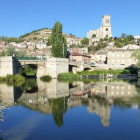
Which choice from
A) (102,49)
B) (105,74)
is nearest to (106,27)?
(102,49)

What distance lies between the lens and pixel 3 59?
3750cm

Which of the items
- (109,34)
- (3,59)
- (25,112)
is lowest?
(25,112)

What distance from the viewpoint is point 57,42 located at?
49.4 m

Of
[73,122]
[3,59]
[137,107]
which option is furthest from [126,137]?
[3,59]

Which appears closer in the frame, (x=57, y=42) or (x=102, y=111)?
(x=102, y=111)

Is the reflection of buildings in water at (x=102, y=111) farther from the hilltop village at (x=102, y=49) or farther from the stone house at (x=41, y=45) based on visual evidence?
the stone house at (x=41, y=45)

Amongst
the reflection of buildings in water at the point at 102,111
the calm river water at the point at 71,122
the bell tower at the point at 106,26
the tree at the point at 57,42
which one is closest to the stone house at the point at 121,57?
the tree at the point at 57,42

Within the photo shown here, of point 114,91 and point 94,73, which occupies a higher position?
point 94,73

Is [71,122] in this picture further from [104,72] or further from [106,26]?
[106,26]

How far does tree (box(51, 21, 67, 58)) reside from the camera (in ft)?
162

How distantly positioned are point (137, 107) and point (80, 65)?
36406 millimetres

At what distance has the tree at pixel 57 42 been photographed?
4938 cm

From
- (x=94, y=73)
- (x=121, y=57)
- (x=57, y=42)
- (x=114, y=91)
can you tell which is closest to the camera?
(x=114, y=91)

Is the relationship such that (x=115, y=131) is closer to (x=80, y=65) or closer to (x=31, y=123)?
(x=31, y=123)
